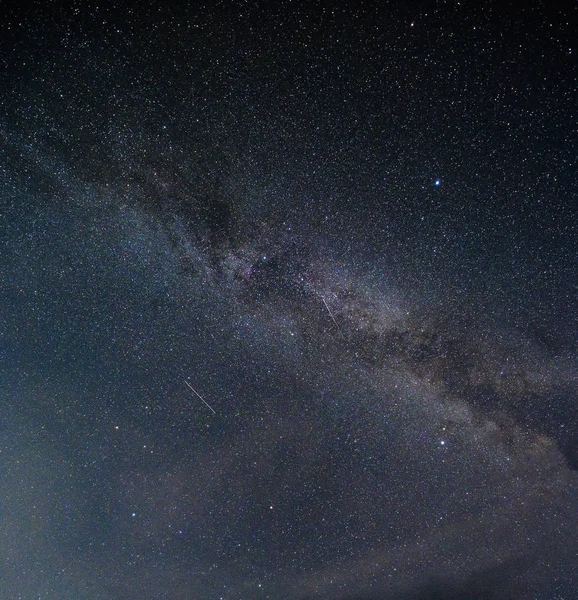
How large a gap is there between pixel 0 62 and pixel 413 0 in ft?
13.1

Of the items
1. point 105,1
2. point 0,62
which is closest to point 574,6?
point 105,1

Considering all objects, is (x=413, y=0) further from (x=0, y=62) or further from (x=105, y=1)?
(x=0, y=62)

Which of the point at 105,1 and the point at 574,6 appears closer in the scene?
the point at 574,6

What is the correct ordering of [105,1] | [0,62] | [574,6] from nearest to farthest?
[574,6] < [105,1] < [0,62]

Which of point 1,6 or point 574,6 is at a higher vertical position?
point 574,6

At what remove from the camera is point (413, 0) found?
10.7 ft

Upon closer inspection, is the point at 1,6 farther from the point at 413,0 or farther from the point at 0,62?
the point at 413,0

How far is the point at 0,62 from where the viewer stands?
12.0 feet

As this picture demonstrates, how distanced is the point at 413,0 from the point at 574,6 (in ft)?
Result: 4.35

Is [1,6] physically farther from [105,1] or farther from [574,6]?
[574,6]

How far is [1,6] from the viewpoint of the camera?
3271 mm

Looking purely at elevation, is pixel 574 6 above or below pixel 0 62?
above

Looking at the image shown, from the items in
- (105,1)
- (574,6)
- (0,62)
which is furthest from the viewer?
(0,62)

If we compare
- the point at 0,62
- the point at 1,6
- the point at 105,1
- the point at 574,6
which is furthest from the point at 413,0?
the point at 0,62
